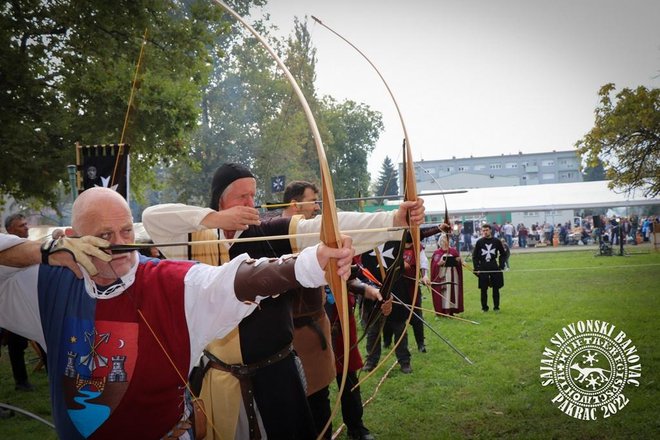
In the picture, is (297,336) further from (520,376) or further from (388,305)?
(520,376)

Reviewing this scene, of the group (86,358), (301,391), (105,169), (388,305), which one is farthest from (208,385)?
(105,169)

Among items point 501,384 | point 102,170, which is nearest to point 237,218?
point 102,170

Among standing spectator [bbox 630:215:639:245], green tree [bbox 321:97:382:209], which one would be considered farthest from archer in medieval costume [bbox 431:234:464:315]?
standing spectator [bbox 630:215:639:245]

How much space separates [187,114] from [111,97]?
1.13 meters

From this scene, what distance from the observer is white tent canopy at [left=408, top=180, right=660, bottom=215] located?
82.1ft

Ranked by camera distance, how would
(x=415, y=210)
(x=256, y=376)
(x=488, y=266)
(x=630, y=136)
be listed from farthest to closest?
1. (x=630, y=136)
2. (x=488, y=266)
3. (x=415, y=210)
4. (x=256, y=376)

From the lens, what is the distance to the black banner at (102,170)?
13.5ft

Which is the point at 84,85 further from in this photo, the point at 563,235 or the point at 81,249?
the point at 563,235

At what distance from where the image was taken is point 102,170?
163 inches

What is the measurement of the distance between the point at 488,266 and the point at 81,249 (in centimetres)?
913

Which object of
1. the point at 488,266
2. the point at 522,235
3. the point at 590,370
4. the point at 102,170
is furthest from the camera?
the point at 522,235

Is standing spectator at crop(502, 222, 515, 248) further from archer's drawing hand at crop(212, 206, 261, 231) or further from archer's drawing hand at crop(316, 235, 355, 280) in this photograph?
archer's drawing hand at crop(316, 235, 355, 280)

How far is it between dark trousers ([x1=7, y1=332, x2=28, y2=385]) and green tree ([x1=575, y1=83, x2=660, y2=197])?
1339 cm

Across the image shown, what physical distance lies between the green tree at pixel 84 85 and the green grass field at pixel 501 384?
3.00 m
